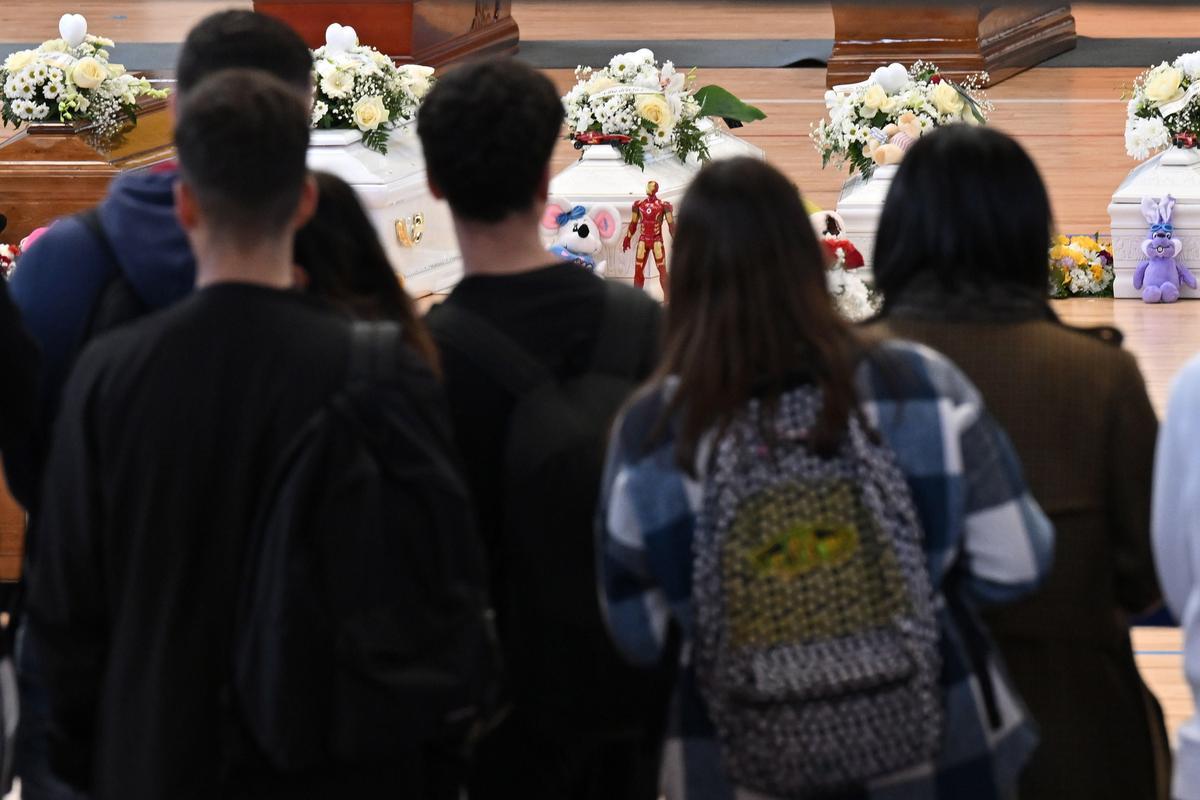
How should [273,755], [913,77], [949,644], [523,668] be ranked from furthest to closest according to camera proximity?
[913,77], [523,668], [949,644], [273,755]

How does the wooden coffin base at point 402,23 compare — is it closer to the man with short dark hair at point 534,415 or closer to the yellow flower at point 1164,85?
the yellow flower at point 1164,85

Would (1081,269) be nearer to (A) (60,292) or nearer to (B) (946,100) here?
(B) (946,100)

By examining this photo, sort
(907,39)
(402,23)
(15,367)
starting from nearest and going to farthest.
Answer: (15,367) → (402,23) → (907,39)

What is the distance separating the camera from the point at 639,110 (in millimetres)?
7574

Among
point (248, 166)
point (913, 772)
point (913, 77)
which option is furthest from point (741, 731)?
point (913, 77)

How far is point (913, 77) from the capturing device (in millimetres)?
7746

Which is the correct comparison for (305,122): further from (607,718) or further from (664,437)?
(607,718)

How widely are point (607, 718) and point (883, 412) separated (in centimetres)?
57

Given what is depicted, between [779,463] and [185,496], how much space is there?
626 millimetres

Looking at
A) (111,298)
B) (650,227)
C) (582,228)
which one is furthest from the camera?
(582,228)

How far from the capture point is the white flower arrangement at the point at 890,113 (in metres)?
7.19

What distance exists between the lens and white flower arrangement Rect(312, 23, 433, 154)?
25.0 feet

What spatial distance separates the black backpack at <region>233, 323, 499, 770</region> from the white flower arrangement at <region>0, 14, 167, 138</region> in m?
6.03

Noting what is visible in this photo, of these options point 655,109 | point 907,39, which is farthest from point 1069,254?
point 907,39
